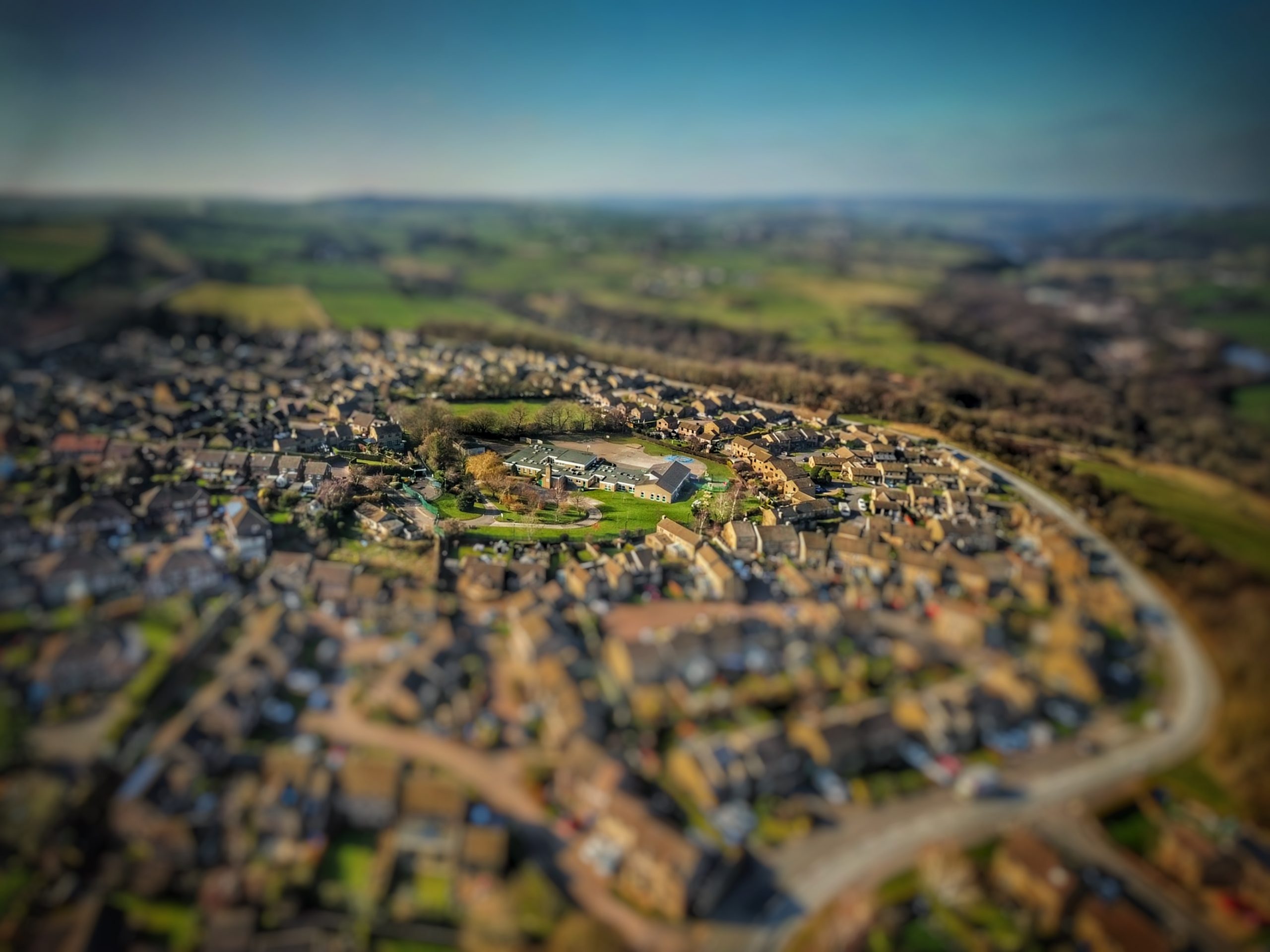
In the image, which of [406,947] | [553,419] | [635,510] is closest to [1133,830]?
[406,947]

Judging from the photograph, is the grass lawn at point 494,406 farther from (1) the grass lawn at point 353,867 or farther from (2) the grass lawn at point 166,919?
(2) the grass lawn at point 166,919

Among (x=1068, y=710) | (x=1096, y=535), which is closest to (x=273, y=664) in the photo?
(x=1068, y=710)

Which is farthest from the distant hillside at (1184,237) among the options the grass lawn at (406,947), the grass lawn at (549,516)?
the grass lawn at (406,947)

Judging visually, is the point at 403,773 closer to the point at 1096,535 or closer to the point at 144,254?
the point at 1096,535

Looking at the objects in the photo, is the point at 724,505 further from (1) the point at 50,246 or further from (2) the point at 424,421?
(1) the point at 50,246

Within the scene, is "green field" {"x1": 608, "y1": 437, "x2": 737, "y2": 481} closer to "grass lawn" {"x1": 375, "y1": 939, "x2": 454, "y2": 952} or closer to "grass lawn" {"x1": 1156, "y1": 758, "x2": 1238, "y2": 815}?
"grass lawn" {"x1": 1156, "y1": 758, "x2": 1238, "y2": 815}

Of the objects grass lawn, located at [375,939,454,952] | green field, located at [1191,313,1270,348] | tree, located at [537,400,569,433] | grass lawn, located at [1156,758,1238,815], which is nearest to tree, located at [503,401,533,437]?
tree, located at [537,400,569,433]
